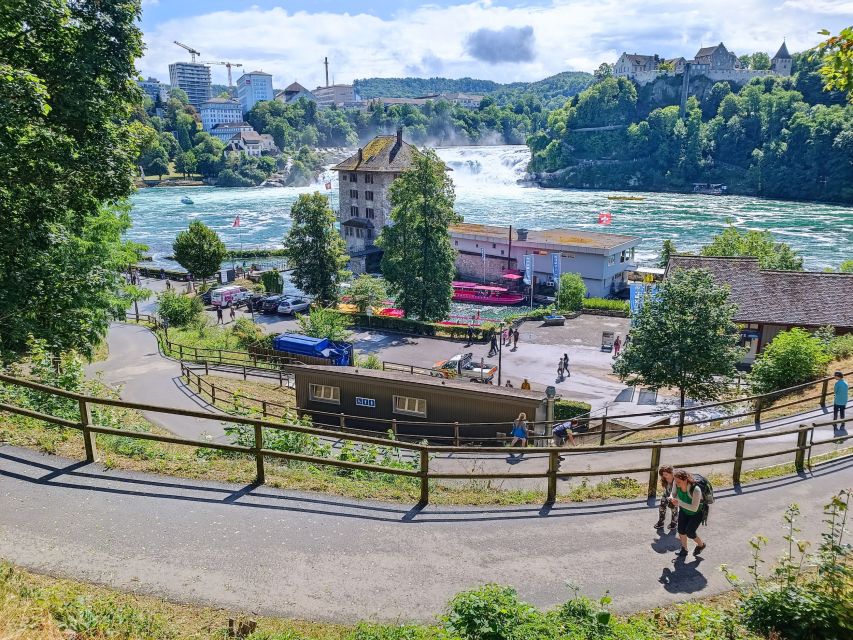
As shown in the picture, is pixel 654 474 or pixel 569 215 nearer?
pixel 654 474

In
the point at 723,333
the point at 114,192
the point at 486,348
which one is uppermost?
the point at 114,192

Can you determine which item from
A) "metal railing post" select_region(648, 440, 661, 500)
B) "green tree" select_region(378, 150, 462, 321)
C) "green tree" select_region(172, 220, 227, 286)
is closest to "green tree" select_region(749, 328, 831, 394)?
"metal railing post" select_region(648, 440, 661, 500)

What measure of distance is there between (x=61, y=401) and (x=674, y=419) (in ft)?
59.1

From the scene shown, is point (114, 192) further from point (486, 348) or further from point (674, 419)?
point (486, 348)

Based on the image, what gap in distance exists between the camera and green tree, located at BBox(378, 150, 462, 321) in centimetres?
4200

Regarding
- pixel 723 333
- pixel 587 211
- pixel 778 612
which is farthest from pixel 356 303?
pixel 587 211

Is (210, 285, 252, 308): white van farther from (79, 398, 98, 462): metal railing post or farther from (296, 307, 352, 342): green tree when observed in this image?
(79, 398, 98, 462): metal railing post

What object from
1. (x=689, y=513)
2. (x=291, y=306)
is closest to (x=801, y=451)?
(x=689, y=513)

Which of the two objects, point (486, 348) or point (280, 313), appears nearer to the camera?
point (486, 348)

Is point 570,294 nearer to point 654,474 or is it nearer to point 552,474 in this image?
point 654,474

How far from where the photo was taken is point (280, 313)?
45.0m

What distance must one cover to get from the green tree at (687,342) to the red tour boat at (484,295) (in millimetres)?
35044

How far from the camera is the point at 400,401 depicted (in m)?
19.7

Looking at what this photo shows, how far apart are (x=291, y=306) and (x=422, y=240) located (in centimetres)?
1034
